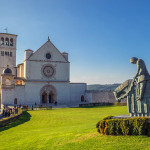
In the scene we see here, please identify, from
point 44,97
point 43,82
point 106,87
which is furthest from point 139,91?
point 106,87

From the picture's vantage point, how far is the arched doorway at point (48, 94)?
50156 millimetres

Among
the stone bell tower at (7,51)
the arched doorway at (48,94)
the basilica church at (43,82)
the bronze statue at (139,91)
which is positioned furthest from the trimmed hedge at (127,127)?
the stone bell tower at (7,51)

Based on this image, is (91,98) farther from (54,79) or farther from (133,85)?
(133,85)

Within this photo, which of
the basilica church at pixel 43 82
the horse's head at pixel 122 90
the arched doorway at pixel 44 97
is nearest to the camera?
the horse's head at pixel 122 90

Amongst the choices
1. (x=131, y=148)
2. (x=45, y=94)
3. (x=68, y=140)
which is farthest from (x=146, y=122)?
(x=45, y=94)

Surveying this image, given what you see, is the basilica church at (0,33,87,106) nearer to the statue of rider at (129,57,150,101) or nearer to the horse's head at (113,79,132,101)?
the horse's head at (113,79,132,101)

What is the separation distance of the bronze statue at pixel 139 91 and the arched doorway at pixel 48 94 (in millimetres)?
40793

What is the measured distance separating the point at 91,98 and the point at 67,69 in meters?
10.2

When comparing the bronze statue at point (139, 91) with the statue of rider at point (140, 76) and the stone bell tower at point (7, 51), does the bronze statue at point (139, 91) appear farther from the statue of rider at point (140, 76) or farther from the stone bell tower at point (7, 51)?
the stone bell tower at point (7, 51)

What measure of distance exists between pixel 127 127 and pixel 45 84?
140ft

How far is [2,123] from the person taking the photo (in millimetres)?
19547

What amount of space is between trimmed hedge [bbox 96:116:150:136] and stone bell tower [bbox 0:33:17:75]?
177 ft

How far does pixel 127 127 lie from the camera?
8.91 m

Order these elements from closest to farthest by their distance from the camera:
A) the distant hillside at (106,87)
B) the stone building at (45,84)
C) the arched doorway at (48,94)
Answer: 1. the stone building at (45,84)
2. the arched doorway at (48,94)
3. the distant hillside at (106,87)
